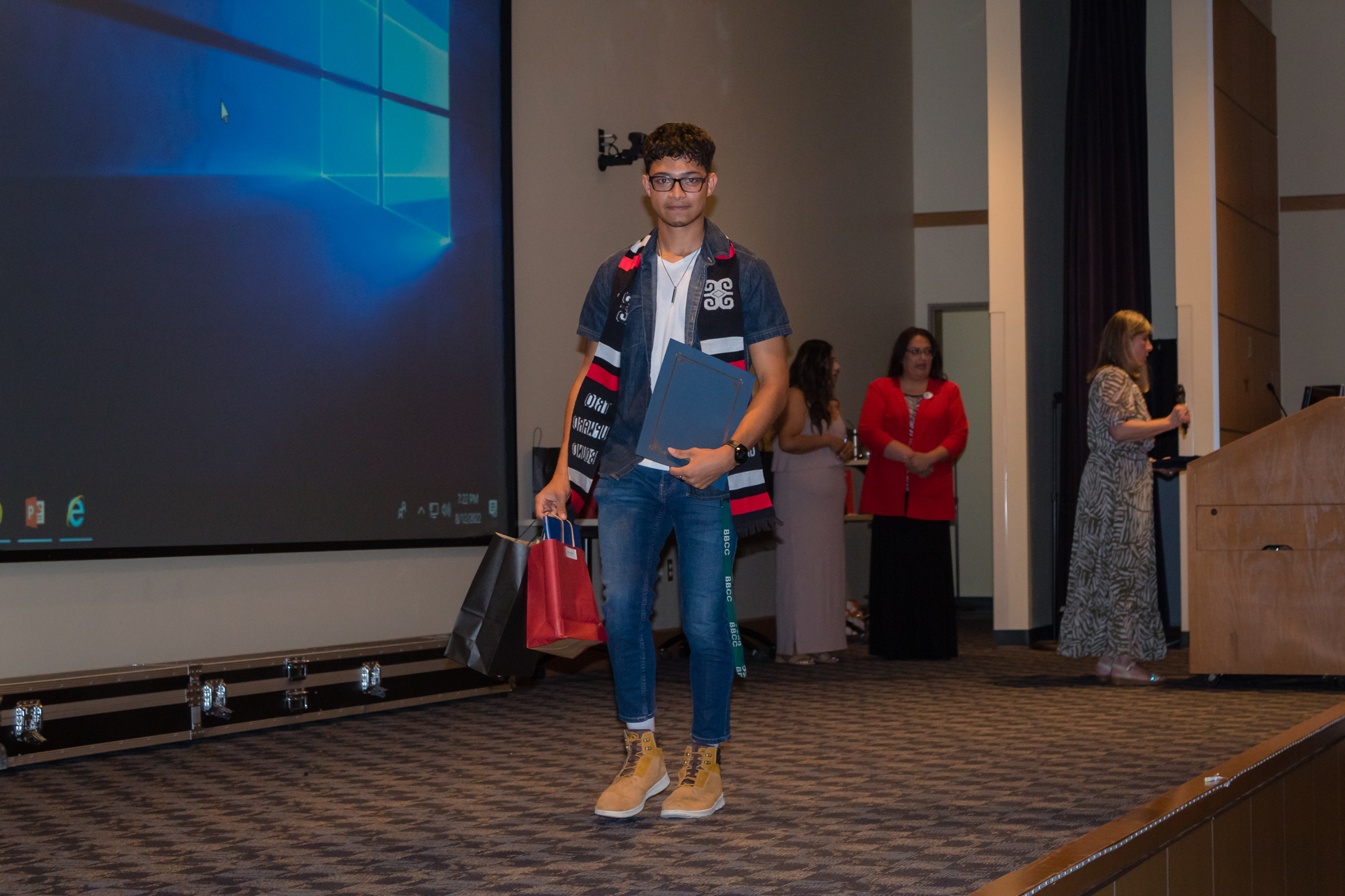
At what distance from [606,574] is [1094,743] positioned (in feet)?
5.37

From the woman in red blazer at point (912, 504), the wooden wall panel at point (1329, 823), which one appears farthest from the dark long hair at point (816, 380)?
the wooden wall panel at point (1329, 823)

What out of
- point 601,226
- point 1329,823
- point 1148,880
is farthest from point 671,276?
point 601,226

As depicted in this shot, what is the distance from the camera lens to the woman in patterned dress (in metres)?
4.75

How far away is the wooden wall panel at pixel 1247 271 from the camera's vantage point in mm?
6309

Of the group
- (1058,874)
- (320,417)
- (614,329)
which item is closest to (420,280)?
(320,417)

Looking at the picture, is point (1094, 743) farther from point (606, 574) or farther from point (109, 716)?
point (109, 716)

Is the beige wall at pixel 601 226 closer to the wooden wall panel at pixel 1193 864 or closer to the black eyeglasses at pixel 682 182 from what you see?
the black eyeglasses at pixel 682 182

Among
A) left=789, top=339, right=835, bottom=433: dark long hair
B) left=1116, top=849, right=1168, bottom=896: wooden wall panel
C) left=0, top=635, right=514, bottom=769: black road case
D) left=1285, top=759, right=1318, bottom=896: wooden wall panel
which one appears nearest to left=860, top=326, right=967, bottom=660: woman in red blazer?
left=789, top=339, right=835, bottom=433: dark long hair

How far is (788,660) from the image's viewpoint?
19.4 feet

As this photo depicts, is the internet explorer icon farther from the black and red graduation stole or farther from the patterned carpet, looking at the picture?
the black and red graduation stole

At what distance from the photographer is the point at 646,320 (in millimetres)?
2645

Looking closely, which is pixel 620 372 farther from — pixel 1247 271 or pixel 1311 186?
→ pixel 1311 186

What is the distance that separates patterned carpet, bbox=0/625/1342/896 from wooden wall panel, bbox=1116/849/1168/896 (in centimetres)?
20

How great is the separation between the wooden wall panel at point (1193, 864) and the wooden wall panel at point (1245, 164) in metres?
4.49
